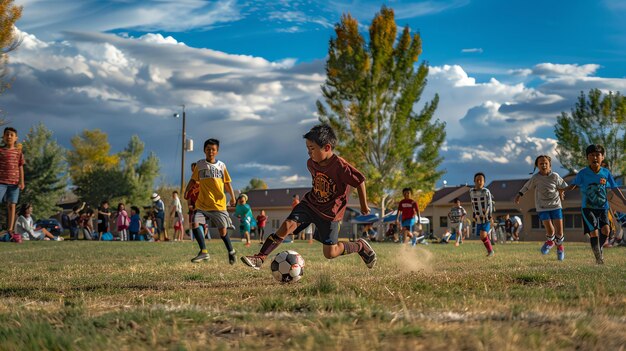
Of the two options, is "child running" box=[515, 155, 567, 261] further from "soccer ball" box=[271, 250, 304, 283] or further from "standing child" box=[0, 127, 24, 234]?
"standing child" box=[0, 127, 24, 234]

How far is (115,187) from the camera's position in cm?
7050

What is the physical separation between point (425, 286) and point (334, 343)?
3.16m

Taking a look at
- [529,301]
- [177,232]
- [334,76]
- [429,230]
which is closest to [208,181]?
[529,301]

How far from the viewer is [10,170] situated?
43.3 ft

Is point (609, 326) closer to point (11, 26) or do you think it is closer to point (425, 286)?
point (425, 286)

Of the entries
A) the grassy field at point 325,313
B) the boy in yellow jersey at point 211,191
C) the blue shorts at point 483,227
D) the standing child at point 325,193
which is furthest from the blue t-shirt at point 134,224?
the standing child at point 325,193

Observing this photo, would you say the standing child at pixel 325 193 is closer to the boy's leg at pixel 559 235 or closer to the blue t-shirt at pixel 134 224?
the boy's leg at pixel 559 235

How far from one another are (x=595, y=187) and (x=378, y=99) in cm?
3062

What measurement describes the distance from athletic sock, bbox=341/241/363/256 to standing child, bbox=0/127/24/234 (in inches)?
302

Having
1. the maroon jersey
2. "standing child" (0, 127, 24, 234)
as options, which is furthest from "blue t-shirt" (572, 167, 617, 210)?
"standing child" (0, 127, 24, 234)

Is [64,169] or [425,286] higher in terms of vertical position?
[64,169]

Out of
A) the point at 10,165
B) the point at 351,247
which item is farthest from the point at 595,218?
the point at 10,165

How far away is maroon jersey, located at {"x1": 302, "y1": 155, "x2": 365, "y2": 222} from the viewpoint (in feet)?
26.0

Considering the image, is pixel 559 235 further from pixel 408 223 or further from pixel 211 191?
pixel 408 223
